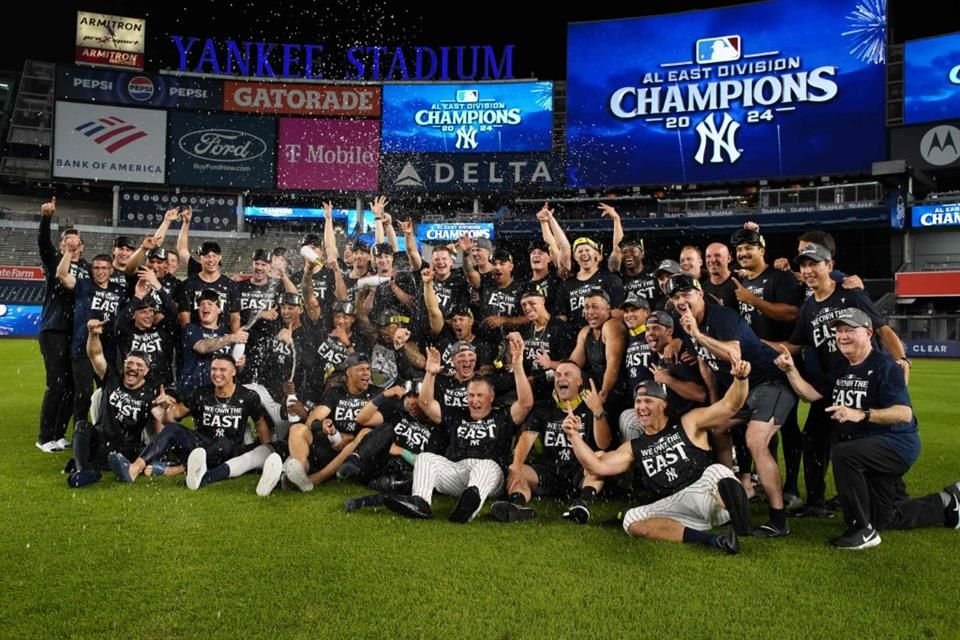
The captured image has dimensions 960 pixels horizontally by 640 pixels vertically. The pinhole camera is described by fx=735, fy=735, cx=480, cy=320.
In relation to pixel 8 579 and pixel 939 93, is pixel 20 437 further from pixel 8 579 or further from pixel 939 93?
pixel 939 93

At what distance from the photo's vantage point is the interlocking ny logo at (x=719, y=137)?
120 feet

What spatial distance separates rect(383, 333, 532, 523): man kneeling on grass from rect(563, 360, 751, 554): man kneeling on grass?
2.62ft

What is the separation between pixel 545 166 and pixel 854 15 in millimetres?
16449

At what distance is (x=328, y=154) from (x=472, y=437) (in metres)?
40.4

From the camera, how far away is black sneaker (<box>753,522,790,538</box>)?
5.28 m

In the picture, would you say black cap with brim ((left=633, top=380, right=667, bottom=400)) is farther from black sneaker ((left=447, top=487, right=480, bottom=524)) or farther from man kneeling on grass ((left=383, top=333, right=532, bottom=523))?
black sneaker ((left=447, top=487, right=480, bottom=524))

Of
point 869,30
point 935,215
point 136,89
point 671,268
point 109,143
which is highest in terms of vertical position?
point 136,89

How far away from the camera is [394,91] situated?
44438mm

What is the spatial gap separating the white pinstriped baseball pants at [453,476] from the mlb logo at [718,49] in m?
35.6

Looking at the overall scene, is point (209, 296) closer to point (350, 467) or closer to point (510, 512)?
point (350, 467)

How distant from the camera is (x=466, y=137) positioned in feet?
140

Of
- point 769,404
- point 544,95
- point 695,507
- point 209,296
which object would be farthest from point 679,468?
point 544,95

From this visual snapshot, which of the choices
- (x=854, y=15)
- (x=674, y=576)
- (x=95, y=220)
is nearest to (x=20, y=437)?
(x=674, y=576)

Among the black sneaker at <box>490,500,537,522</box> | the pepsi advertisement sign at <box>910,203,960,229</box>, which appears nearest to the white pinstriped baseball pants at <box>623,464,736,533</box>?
the black sneaker at <box>490,500,537,522</box>
